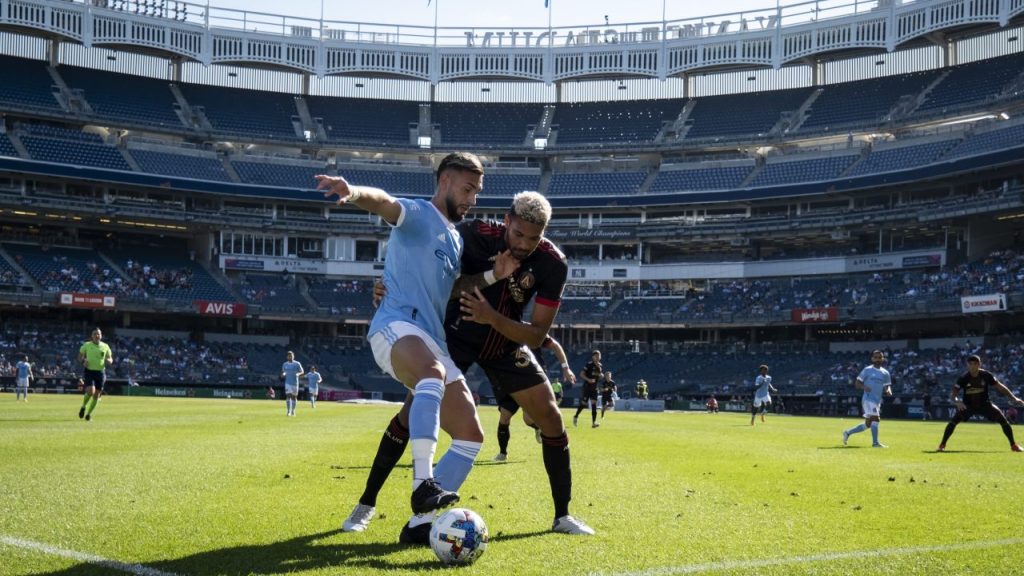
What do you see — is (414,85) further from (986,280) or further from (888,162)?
(986,280)

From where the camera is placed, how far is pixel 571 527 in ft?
25.2

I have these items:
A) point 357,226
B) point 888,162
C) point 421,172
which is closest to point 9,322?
point 357,226

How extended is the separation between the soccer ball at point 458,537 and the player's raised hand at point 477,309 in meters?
1.55

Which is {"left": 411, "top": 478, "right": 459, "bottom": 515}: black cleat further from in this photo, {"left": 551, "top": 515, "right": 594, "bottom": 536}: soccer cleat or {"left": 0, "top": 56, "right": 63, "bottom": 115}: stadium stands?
{"left": 0, "top": 56, "right": 63, "bottom": 115}: stadium stands

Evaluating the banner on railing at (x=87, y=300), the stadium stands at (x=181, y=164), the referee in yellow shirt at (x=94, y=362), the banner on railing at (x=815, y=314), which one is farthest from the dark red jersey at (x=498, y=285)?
the stadium stands at (x=181, y=164)

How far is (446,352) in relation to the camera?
7434 millimetres

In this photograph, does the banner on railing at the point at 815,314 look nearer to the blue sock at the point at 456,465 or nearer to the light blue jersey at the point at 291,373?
the light blue jersey at the point at 291,373

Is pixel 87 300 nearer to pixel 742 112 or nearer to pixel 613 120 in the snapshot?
pixel 613 120

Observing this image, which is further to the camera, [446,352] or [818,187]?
[818,187]

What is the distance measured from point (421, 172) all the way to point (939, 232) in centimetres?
3947

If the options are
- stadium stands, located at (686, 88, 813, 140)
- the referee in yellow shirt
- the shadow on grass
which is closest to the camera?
the shadow on grass

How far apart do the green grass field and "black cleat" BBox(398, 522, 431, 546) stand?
0.13m

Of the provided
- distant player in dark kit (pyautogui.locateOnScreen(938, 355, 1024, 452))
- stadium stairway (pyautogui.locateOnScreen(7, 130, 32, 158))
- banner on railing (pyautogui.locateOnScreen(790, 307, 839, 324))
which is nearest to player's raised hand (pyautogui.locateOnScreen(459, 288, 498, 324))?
distant player in dark kit (pyautogui.locateOnScreen(938, 355, 1024, 452))

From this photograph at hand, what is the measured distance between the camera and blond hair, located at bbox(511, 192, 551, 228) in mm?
7414
